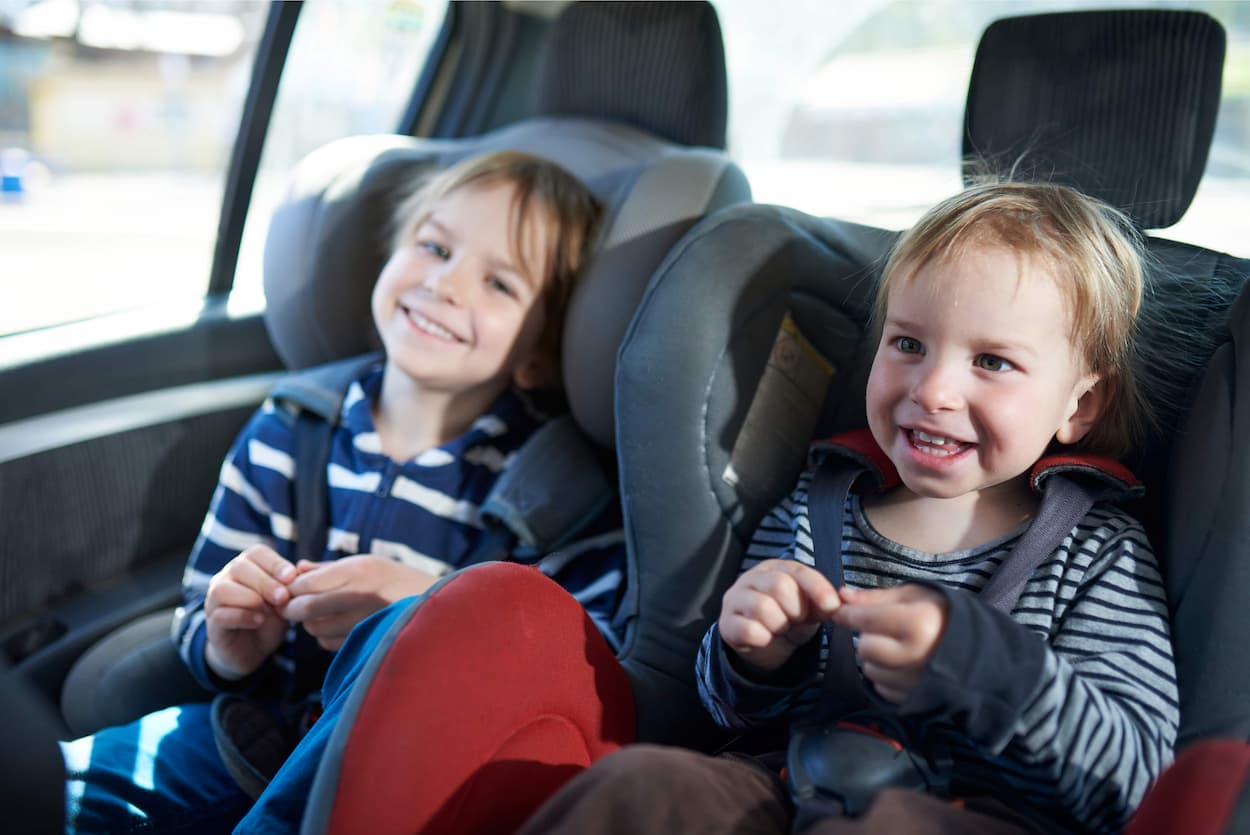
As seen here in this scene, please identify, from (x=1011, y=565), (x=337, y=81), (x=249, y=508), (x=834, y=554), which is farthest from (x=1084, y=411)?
(x=337, y=81)

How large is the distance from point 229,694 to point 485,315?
0.62 meters

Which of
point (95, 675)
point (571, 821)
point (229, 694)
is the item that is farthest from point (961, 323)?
point (95, 675)

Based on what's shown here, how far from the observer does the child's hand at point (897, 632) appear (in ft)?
2.84

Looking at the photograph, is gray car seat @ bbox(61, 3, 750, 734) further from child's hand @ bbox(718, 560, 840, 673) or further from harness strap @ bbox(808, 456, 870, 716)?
child's hand @ bbox(718, 560, 840, 673)

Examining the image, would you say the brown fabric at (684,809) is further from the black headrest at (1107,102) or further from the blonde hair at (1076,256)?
the black headrest at (1107,102)

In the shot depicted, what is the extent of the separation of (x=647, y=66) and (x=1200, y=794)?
1.41 metres

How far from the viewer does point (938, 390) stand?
1023 mm

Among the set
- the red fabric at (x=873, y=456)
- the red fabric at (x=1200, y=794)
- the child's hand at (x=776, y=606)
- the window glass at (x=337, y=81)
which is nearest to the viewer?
the red fabric at (x=1200, y=794)

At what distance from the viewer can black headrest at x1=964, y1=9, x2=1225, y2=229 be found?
129 centimetres

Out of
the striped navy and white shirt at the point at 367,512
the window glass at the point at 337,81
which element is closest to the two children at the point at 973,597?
the striped navy and white shirt at the point at 367,512

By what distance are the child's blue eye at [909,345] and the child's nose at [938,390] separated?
0.06 m

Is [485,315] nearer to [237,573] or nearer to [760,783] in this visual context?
[237,573]

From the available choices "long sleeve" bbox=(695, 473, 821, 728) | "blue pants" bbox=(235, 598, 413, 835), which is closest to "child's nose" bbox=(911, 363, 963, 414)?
"long sleeve" bbox=(695, 473, 821, 728)

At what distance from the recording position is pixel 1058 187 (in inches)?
45.1
